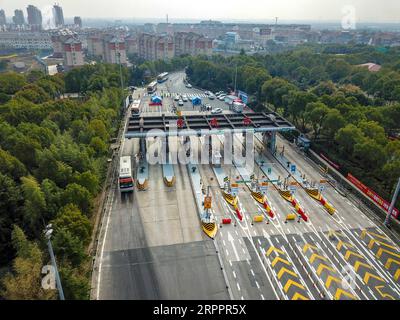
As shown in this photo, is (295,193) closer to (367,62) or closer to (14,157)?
(14,157)

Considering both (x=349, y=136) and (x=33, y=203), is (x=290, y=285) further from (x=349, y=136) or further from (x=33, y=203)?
(x=349, y=136)

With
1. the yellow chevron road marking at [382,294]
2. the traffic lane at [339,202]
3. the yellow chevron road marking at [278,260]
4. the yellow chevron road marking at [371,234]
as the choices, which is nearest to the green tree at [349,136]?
the traffic lane at [339,202]

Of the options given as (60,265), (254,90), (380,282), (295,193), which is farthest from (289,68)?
(60,265)

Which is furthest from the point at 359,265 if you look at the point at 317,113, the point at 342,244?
the point at 317,113

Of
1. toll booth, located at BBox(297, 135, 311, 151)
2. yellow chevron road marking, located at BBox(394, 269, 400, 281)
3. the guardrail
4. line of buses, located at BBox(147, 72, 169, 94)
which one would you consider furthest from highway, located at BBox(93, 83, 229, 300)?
line of buses, located at BBox(147, 72, 169, 94)

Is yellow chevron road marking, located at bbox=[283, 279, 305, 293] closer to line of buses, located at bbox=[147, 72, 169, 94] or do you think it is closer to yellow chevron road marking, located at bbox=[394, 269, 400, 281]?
yellow chevron road marking, located at bbox=[394, 269, 400, 281]
